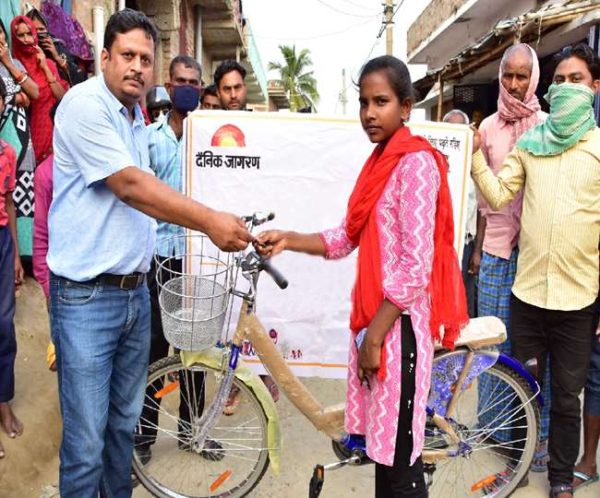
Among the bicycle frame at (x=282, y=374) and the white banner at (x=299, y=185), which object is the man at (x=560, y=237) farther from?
the bicycle frame at (x=282, y=374)

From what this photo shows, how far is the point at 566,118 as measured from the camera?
7.70 ft

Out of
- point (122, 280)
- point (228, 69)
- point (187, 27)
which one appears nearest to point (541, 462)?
point (122, 280)

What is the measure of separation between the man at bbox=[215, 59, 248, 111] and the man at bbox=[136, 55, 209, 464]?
1.14ft

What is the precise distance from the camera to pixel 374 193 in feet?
5.89

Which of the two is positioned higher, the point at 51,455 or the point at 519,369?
the point at 519,369

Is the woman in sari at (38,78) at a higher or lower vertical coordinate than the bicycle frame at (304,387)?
higher

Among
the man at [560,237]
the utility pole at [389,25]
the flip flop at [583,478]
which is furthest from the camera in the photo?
the utility pole at [389,25]

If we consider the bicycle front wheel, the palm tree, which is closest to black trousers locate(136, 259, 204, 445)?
the bicycle front wheel

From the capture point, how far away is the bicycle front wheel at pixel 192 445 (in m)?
2.50

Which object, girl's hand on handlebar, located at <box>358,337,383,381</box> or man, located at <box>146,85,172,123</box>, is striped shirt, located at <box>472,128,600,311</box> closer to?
girl's hand on handlebar, located at <box>358,337,383,381</box>

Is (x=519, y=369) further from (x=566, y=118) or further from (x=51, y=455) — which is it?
(x=51, y=455)

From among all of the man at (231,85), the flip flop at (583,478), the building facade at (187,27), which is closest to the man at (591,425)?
the flip flop at (583,478)

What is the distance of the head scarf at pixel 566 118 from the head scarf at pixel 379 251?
3.02 ft

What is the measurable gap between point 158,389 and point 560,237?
208 centimetres
